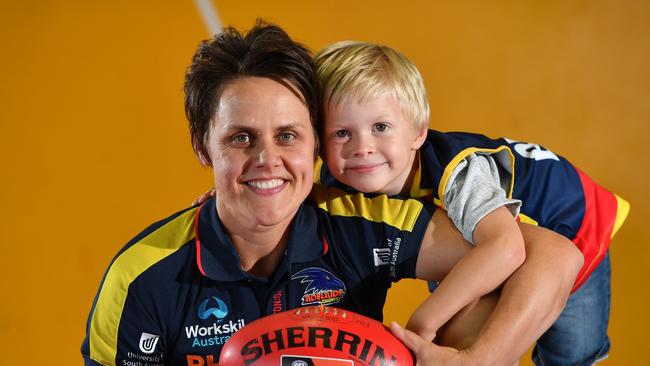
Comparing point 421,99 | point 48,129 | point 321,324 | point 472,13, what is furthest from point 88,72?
point 321,324

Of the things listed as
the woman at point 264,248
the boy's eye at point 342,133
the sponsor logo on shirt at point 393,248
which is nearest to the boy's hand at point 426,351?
the woman at point 264,248

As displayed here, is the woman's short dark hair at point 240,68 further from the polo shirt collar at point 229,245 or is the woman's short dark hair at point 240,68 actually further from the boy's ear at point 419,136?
the boy's ear at point 419,136

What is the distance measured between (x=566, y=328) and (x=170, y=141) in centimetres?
166

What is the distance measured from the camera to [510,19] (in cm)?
317

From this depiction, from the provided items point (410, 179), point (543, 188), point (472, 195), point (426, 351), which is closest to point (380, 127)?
point (410, 179)

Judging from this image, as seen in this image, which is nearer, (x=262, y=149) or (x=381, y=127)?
(x=262, y=149)

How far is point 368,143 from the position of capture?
4.89 feet

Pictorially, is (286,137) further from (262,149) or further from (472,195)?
(472,195)

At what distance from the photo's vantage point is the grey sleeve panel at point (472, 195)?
1.37 m

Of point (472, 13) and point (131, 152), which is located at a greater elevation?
point (472, 13)

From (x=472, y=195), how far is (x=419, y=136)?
0.69 ft

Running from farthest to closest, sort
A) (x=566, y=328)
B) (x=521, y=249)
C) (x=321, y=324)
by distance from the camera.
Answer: (x=566, y=328)
(x=521, y=249)
(x=321, y=324)

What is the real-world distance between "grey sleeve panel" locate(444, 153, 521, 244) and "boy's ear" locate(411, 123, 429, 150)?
0.10m

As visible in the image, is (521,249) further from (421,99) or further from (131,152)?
(131,152)
